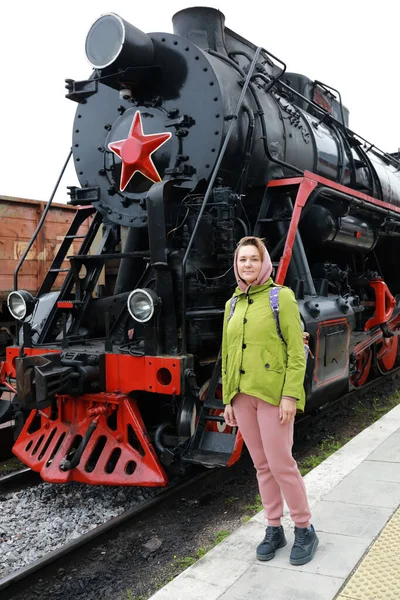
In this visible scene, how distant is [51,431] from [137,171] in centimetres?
207

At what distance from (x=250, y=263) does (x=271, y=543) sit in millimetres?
1351

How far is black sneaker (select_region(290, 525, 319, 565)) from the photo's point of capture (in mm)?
2682

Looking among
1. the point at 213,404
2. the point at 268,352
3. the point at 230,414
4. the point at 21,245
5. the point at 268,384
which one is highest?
the point at 21,245

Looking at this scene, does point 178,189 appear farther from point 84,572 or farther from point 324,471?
point 84,572

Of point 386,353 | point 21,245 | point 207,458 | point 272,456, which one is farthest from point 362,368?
point 21,245

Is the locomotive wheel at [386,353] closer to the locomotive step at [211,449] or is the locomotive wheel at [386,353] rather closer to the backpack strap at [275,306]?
the locomotive step at [211,449]

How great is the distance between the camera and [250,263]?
2.73m

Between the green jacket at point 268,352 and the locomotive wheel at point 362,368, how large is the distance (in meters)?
4.51

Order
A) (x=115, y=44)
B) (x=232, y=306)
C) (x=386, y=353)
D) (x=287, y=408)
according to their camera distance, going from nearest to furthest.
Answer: (x=287, y=408) < (x=232, y=306) < (x=115, y=44) < (x=386, y=353)

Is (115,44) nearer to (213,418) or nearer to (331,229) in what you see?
(331,229)

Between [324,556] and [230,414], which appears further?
[230,414]

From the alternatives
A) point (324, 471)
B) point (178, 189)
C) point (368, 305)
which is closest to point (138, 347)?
point (178, 189)

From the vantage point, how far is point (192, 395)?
12.9 ft

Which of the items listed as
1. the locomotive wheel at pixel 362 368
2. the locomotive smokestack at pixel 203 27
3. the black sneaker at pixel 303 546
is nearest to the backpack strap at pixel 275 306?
the black sneaker at pixel 303 546
